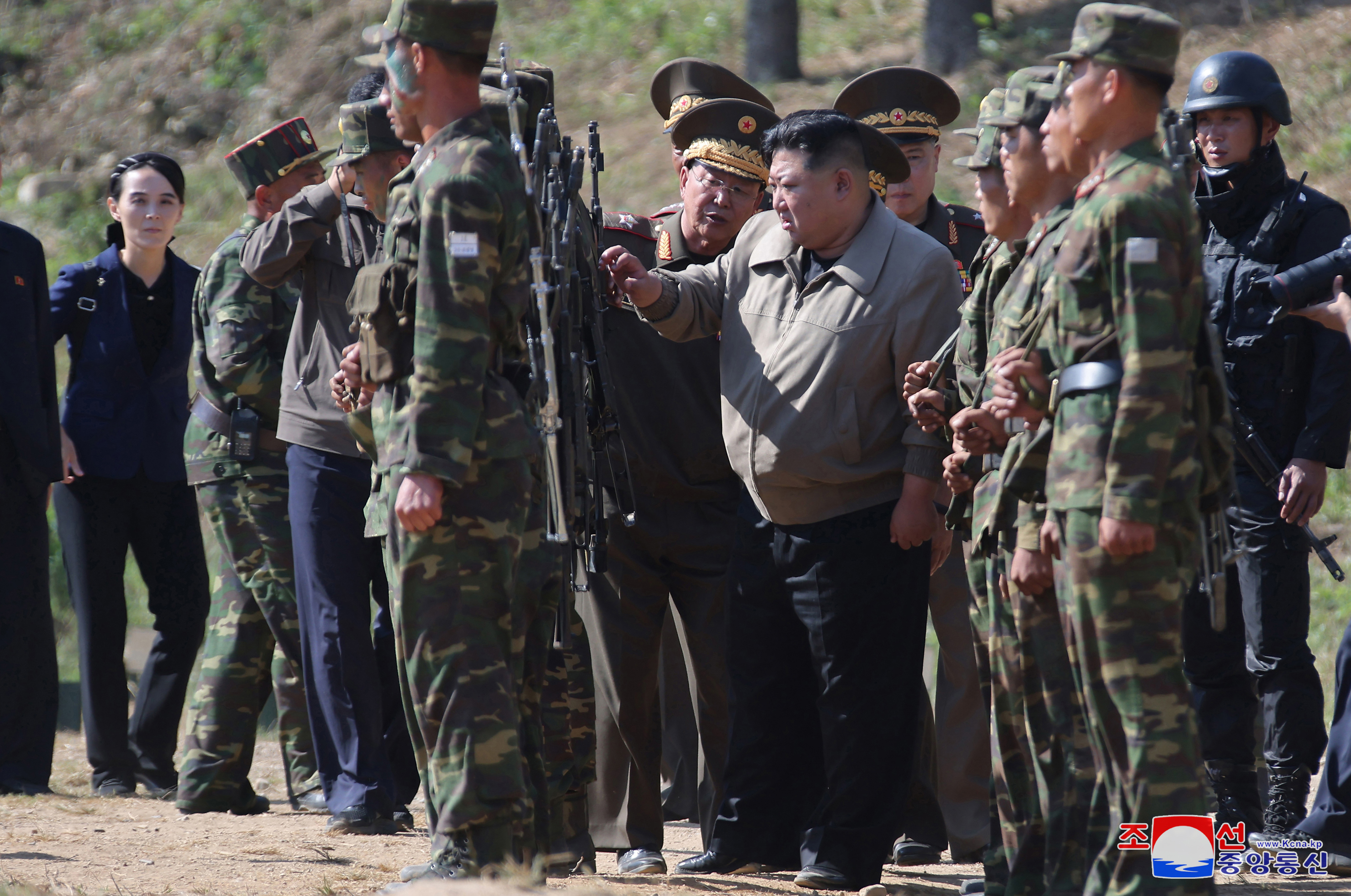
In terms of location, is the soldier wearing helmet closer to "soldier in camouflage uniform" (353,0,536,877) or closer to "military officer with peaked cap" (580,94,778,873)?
"military officer with peaked cap" (580,94,778,873)

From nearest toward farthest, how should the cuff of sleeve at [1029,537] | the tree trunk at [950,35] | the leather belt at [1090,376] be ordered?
the leather belt at [1090,376]
the cuff of sleeve at [1029,537]
the tree trunk at [950,35]

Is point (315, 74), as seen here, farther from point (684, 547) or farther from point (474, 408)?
point (474, 408)

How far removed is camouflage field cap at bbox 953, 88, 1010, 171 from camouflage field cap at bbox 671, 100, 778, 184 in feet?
3.32

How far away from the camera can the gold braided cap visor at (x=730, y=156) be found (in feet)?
16.9

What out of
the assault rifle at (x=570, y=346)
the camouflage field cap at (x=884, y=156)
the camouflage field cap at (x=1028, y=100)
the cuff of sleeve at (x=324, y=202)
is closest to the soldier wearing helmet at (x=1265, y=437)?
the camouflage field cap at (x=884, y=156)

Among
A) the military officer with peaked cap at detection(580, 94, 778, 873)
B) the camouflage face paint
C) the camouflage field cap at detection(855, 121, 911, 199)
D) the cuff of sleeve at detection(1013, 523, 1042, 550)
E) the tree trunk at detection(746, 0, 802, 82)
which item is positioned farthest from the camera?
the tree trunk at detection(746, 0, 802, 82)

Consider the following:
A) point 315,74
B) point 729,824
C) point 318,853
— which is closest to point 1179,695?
point 729,824

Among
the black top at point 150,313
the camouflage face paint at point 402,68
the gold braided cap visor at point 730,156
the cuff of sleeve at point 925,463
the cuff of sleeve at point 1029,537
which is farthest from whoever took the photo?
the black top at point 150,313

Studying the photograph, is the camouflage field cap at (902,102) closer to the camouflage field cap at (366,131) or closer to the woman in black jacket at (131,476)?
the camouflage field cap at (366,131)

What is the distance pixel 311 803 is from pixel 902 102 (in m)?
A: 3.73

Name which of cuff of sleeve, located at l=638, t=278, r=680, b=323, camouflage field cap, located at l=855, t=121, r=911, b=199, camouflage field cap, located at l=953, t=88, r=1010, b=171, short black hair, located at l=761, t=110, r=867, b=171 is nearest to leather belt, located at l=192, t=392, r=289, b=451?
cuff of sleeve, located at l=638, t=278, r=680, b=323

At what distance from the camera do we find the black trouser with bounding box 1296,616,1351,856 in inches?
182

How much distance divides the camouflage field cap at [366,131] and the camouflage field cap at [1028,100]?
6.68 feet

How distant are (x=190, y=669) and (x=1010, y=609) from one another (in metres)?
3.97
